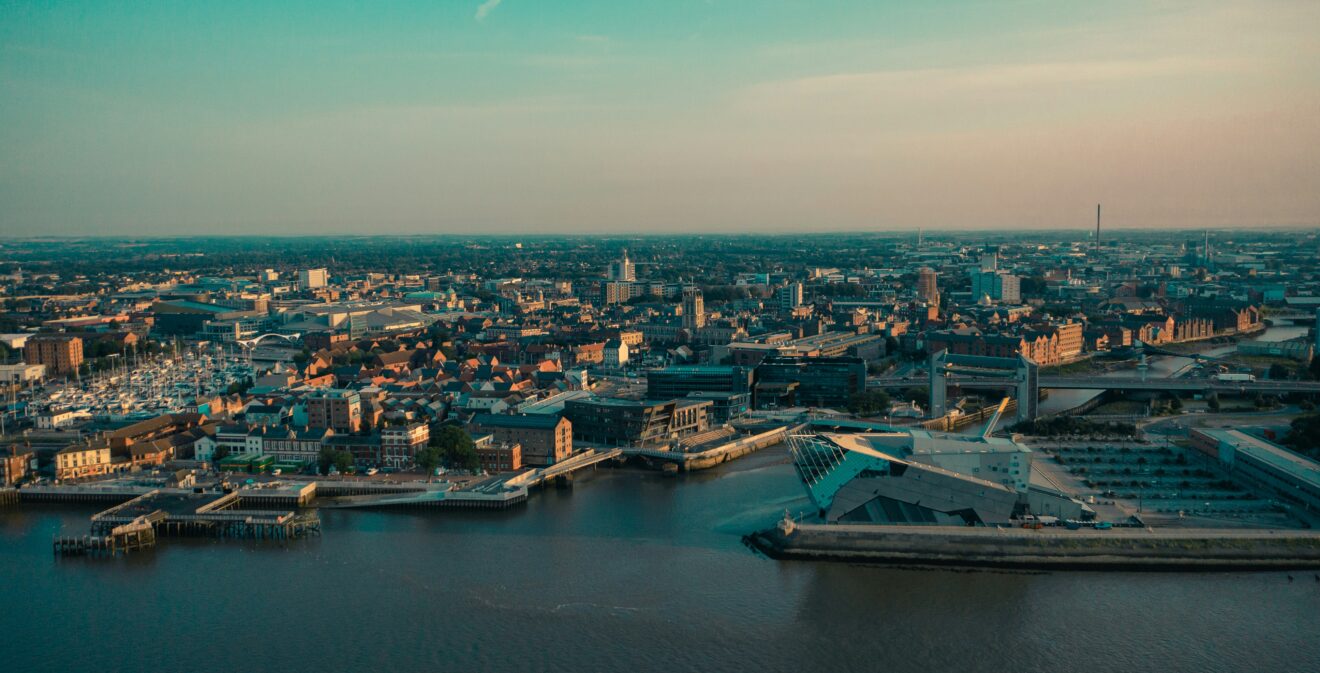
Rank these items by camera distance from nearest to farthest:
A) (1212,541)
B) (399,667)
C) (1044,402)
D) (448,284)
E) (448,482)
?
1. (399,667)
2. (1212,541)
3. (448,482)
4. (1044,402)
5. (448,284)

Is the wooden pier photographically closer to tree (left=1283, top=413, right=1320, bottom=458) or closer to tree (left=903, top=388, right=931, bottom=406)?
tree (left=903, top=388, right=931, bottom=406)

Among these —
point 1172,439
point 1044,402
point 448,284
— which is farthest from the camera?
point 448,284

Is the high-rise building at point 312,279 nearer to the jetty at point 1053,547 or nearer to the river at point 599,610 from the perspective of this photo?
the river at point 599,610

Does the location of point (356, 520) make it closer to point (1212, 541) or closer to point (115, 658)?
point (115, 658)

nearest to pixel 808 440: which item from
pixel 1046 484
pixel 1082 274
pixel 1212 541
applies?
pixel 1046 484

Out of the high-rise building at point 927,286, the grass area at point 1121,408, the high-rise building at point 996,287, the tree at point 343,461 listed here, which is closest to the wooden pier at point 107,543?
the tree at point 343,461

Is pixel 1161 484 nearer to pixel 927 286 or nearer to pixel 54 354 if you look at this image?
pixel 54 354

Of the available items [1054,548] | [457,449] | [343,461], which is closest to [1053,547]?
[1054,548]
